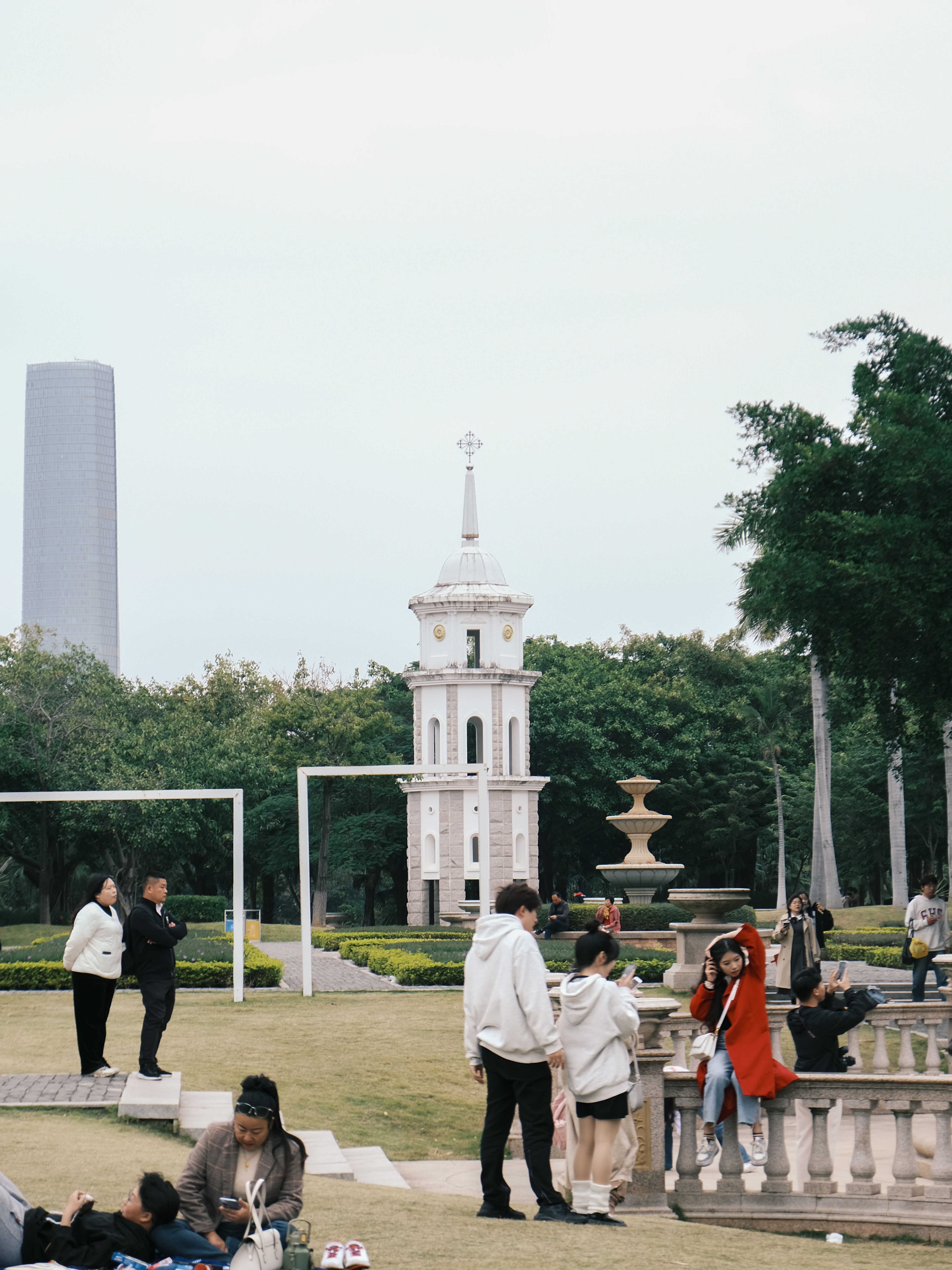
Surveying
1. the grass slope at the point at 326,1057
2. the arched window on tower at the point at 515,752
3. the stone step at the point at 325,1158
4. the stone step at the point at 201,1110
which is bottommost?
the grass slope at the point at 326,1057

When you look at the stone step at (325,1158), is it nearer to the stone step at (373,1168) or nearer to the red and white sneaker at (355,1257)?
the stone step at (373,1168)

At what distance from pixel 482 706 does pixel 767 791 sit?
11.8 meters

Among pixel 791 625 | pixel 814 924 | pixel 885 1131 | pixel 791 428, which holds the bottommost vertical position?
pixel 885 1131

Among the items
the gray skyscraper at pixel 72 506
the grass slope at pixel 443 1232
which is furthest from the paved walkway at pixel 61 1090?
the gray skyscraper at pixel 72 506

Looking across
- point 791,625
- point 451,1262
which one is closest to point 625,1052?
point 451,1262

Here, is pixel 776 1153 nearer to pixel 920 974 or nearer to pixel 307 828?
pixel 920 974

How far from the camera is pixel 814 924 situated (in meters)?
15.9

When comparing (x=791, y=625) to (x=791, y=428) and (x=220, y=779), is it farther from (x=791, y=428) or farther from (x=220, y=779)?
(x=220, y=779)

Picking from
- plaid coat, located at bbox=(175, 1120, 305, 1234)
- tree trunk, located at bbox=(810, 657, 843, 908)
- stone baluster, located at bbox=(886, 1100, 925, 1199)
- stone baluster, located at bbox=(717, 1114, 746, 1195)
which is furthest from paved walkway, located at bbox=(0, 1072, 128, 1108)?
tree trunk, located at bbox=(810, 657, 843, 908)

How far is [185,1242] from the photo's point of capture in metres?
5.96

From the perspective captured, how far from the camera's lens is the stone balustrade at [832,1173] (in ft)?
27.2

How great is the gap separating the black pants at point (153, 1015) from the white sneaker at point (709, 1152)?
4.25 m

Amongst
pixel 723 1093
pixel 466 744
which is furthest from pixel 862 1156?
pixel 466 744

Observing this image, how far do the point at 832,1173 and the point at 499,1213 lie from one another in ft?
7.45
